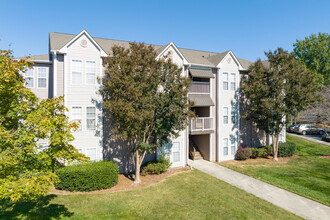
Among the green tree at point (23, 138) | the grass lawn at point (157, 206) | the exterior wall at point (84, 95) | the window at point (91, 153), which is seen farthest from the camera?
the window at point (91, 153)

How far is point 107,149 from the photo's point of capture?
15.8m

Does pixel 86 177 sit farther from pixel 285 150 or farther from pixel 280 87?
pixel 285 150

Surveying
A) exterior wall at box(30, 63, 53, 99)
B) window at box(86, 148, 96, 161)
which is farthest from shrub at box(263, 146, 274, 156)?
exterior wall at box(30, 63, 53, 99)

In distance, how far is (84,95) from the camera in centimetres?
1503

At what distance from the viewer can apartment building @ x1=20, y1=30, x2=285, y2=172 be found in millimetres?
14727

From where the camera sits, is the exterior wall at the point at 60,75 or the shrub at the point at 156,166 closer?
the exterior wall at the point at 60,75

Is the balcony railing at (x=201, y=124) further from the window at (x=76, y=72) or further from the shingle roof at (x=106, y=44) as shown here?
the window at (x=76, y=72)

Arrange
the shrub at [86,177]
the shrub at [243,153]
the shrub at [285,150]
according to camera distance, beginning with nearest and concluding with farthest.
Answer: the shrub at [86,177] < the shrub at [243,153] < the shrub at [285,150]

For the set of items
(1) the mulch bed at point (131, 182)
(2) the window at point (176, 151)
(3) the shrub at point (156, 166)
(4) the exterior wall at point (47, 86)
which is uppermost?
(4) the exterior wall at point (47, 86)

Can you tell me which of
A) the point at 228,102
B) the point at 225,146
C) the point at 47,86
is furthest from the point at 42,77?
the point at 225,146

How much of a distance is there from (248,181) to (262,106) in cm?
790

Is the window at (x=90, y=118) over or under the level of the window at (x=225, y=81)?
under

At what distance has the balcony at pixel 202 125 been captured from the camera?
1909 cm

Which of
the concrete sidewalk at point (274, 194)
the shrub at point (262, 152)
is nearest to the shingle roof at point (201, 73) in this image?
the concrete sidewalk at point (274, 194)
